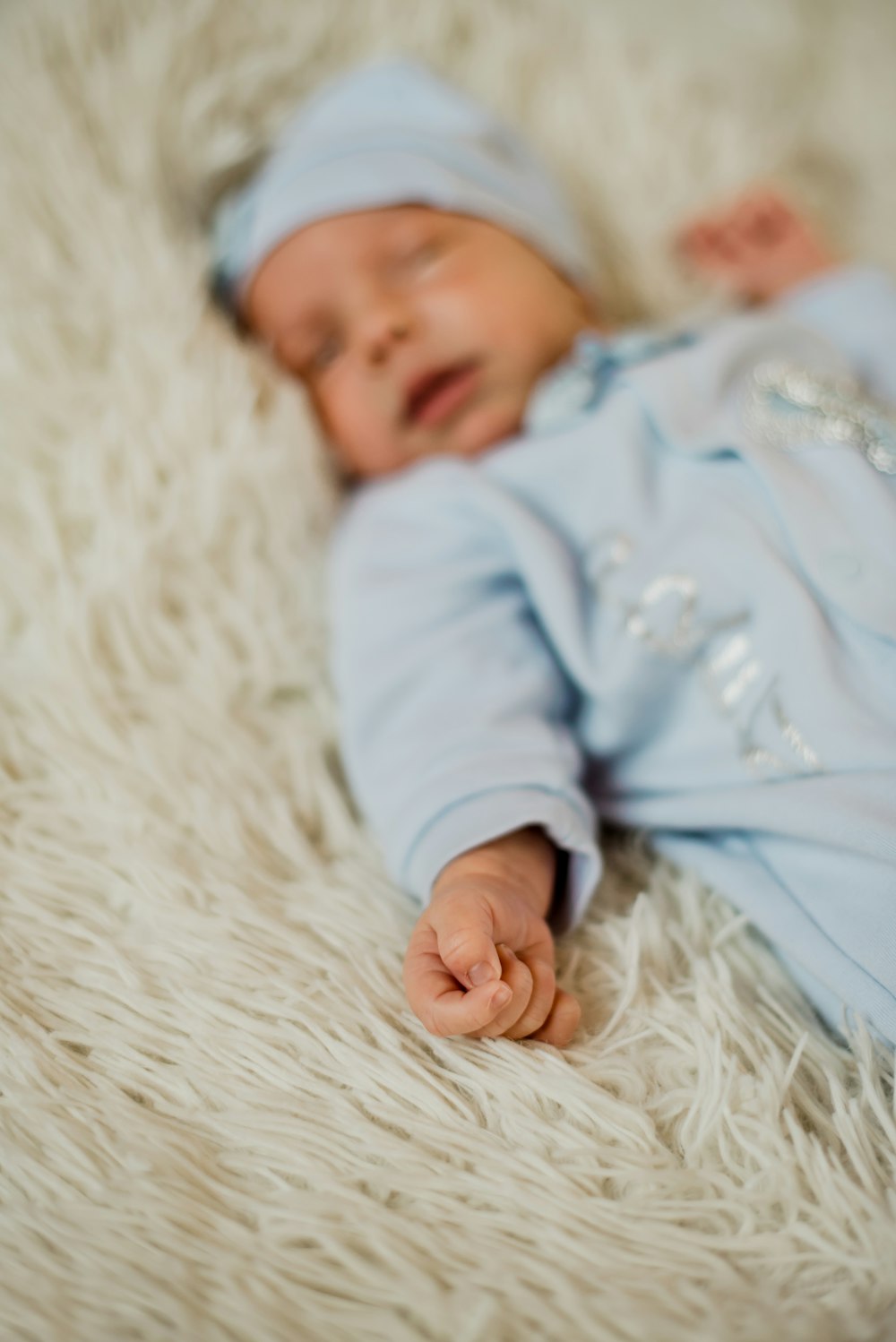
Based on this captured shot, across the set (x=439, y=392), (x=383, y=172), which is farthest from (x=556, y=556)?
(x=383, y=172)

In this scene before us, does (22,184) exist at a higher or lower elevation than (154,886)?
higher

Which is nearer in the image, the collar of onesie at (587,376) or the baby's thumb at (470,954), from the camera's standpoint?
the baby's thumb at (470,954)

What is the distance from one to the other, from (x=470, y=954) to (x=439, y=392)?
585 millimetres

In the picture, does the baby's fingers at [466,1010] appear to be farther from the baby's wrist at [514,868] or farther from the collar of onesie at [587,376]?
the collar of onesie at [587,376]

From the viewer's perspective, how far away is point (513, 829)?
656mm

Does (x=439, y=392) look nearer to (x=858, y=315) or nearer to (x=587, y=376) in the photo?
(x=587, y=376)

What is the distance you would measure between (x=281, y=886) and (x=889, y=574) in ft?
1.57

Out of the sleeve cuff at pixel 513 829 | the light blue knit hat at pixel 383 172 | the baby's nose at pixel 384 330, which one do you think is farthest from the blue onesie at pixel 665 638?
the light blue knit hat at pixel 383 172

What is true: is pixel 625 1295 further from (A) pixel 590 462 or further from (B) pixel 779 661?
(A) pixel 590 462

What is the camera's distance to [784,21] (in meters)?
1.30

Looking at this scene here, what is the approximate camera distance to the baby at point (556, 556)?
2.11 ft

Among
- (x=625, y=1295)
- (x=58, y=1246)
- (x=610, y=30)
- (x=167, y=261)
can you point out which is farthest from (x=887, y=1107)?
(x=610, y=30)

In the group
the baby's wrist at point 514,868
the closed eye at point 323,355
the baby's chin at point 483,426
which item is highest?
the closed eye at point 323,355

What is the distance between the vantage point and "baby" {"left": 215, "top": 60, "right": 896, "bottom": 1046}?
2.11 feet
